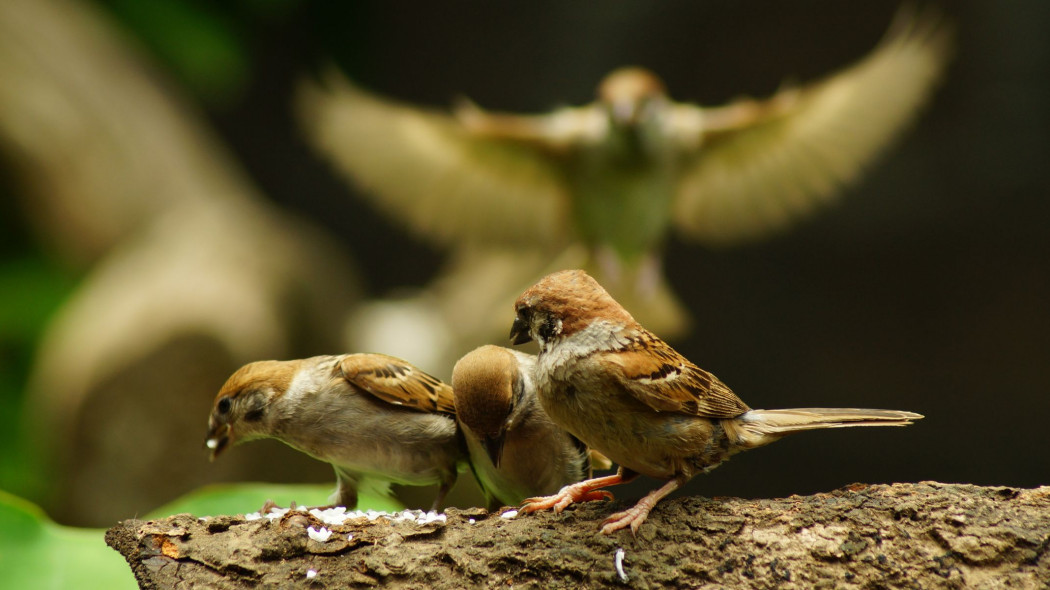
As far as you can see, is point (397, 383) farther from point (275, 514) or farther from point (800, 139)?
point (800, 139)

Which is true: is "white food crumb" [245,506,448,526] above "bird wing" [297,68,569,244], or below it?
below

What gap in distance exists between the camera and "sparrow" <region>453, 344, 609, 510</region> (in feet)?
9.34

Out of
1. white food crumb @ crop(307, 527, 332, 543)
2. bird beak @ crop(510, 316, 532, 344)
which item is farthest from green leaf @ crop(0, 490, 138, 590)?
bird beak @ crop(510, 316, 532, 344)

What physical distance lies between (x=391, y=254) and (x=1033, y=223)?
25.4ft

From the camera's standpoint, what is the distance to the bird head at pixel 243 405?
3.09 metres

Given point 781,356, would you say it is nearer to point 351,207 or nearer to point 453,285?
point 453,285

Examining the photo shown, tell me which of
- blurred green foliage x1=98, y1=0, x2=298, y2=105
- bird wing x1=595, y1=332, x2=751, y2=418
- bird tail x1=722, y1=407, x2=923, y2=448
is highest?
blurred green foliage x1=98, y1=0, x2=298, y2=105

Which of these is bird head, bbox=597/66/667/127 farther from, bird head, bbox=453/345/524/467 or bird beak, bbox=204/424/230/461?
bird beak, bbox=204/424/230/461

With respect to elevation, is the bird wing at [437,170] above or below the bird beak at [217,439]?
above

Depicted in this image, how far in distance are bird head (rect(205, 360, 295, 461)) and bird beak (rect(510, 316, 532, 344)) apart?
2.98 feet

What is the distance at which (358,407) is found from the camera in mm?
3102

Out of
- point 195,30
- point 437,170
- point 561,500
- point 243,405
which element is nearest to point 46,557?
point 243,405

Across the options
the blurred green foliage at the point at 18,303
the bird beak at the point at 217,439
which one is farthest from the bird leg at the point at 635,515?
the blurred green foliage at the point at 18,303

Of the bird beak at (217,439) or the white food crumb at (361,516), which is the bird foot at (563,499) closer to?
the white food crumb at (361,516)
